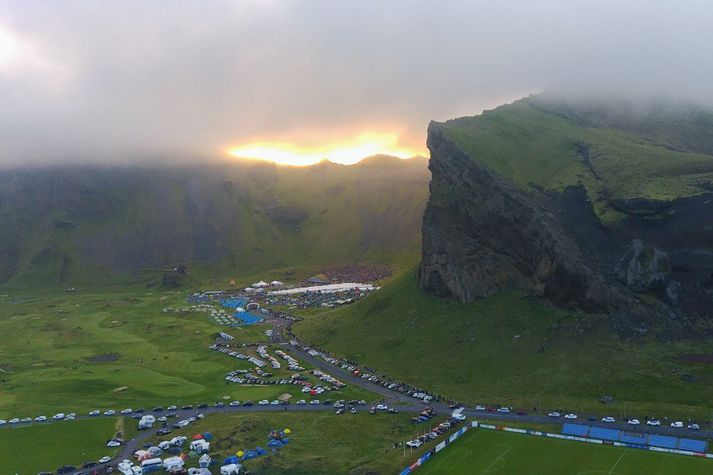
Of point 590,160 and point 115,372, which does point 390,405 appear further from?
point 590,160

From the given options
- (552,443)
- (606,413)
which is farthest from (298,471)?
(606,413)

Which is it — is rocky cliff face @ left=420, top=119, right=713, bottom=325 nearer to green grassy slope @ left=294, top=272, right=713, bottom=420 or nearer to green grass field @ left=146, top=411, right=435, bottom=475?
green grassy slope @ left=294, top=272, right=713, bottom=420

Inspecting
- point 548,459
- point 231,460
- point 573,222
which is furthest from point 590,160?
point 231,460

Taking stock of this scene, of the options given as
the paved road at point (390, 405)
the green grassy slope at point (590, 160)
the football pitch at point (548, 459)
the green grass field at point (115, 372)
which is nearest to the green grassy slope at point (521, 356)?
the paved road at point (390, 405)

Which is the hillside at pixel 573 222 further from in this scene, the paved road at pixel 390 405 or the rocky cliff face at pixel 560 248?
the paved road at pixel 390 405

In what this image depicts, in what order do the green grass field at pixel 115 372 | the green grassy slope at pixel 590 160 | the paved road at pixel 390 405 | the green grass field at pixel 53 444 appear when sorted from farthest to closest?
the green grassy slope at pixel 590 160, the green grass field at pixel 115 372, the green grass field at pixel 53 444, the paved road at pixel 390 405

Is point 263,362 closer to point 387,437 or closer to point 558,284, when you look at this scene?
point 387,437

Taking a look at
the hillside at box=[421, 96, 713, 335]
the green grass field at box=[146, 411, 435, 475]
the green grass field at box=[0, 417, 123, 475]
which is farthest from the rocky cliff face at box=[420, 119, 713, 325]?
the green grass field at box=[0, 417, 123, 475]
